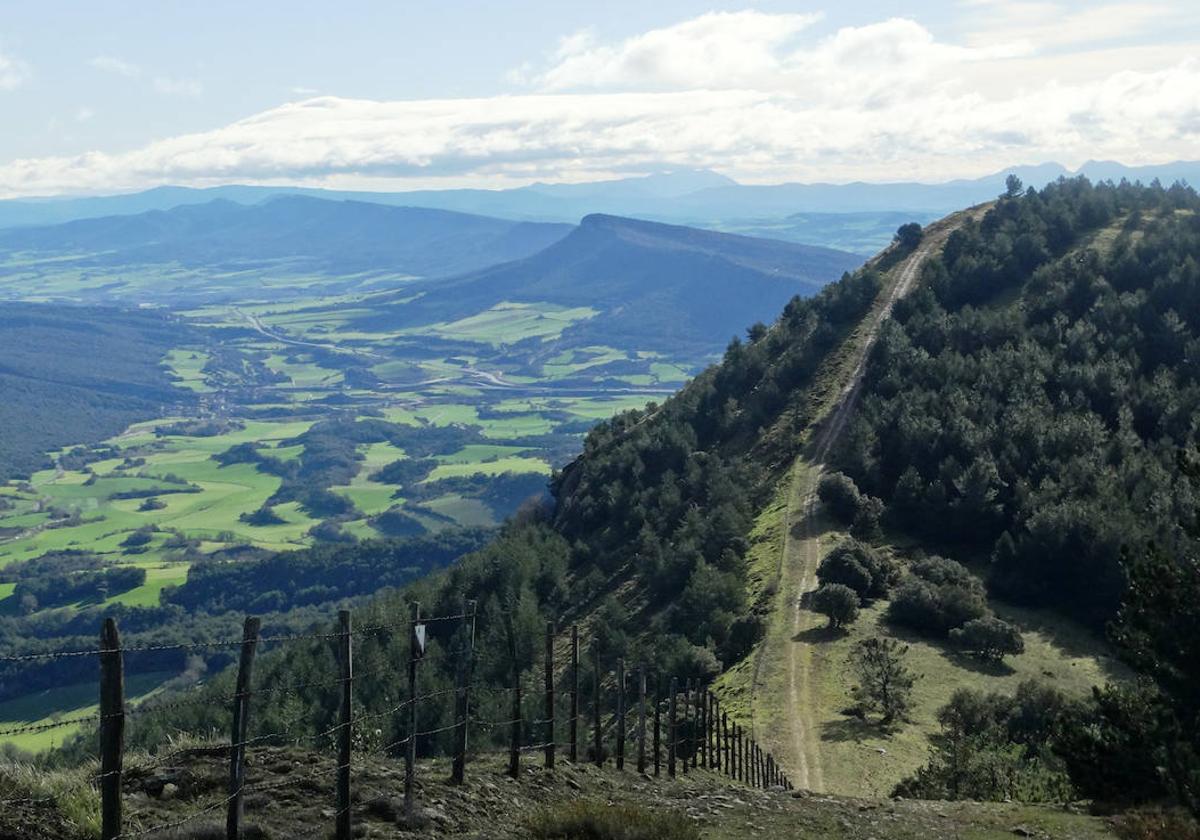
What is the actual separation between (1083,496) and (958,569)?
335 inches

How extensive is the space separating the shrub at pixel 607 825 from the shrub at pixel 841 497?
143ft

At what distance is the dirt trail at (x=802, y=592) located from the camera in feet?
107

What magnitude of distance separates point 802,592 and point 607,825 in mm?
35282

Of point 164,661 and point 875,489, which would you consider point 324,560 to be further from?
point 875,489

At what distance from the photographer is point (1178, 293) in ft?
227

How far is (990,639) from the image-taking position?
136 feet

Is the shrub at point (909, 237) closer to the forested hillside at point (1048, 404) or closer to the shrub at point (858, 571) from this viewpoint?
the forested hillside at point (1048, 404)

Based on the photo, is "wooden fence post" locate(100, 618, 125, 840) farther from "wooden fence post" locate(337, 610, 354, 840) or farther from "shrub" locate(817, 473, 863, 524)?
"shrub" locate(817, 473, 863, 524)

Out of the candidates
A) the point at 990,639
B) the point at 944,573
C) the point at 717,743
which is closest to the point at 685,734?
the point at 717,743

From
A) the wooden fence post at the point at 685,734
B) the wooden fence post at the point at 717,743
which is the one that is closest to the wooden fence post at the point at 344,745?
the wooden fence post at the point at 685,734

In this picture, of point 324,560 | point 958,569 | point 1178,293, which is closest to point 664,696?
point 958,569

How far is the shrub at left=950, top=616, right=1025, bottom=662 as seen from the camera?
41.2m

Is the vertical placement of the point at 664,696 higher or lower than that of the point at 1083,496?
lower

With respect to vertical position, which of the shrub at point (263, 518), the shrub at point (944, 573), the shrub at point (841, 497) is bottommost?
the shrub at point (263, 518)
